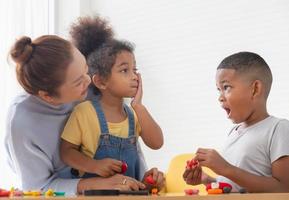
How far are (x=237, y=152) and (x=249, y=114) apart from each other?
0.34ft

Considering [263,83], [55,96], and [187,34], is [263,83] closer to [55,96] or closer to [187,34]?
[55,96]

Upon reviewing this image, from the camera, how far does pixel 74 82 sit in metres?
1.30

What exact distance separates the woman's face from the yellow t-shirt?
1.8 inches

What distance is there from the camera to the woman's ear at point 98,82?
1427mm

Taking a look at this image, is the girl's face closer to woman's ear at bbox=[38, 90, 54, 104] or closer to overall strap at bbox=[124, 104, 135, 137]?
overall strap at bbox=[124, 104, 135, 137]

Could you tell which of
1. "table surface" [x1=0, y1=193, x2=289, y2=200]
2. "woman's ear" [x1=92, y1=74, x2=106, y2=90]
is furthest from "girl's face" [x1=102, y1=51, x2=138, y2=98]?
"table surface" [x1=0, y1=193, x2=289, y2=200]

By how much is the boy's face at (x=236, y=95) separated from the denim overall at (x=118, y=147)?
0.81 feet

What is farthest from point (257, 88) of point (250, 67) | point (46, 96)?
point (46, 96)

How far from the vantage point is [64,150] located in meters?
1.31

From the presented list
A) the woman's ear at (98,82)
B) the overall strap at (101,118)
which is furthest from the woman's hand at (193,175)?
the woman's ear at (98,82)

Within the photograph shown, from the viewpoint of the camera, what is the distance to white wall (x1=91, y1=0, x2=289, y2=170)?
236 cm

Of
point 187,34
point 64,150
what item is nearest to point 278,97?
point 187,34

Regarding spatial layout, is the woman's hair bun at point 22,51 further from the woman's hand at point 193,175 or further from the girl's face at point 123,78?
the woman's hand at point 193,175

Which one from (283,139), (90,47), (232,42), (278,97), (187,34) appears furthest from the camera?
(187,34)
